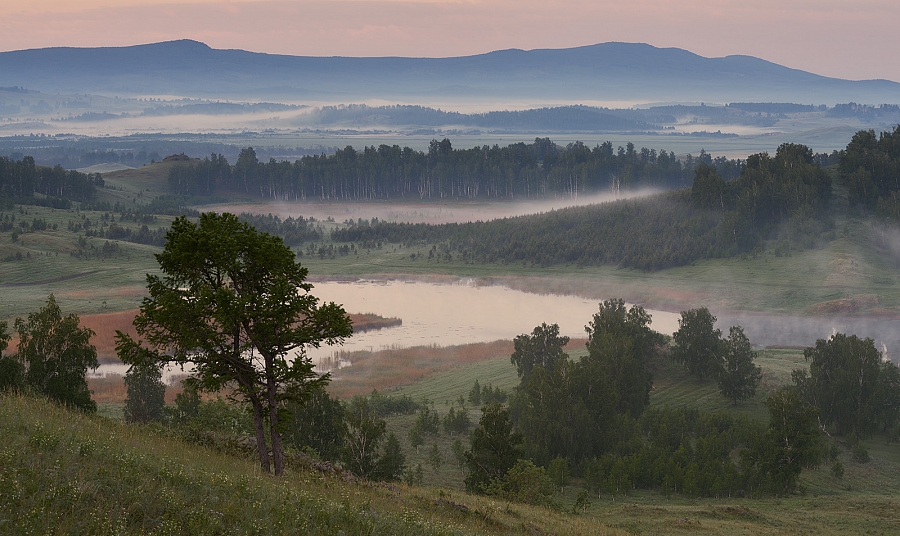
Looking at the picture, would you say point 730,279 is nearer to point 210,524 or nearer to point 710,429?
point 710,429

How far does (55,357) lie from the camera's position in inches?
1615

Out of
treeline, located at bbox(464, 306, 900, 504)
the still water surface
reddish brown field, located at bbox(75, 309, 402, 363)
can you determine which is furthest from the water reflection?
treeline, located at bbox(464, 306, 900, 504)

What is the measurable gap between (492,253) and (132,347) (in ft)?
439

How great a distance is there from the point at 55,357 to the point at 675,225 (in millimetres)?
130611

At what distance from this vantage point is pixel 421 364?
283ft

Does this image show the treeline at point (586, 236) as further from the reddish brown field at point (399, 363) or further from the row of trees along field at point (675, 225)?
the reddish brown field at point (399, 363)

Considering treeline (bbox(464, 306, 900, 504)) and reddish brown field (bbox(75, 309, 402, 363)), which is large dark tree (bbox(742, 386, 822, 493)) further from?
reddish brown field (bbox(75, 309, 402, 363))

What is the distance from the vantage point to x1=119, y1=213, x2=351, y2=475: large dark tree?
2809cm

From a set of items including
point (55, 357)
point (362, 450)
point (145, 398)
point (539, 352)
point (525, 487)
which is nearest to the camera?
point (55, 357)

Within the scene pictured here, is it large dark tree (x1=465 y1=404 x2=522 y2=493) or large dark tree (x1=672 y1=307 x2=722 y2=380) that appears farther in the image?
large dark tree (x1=672 y1=307 x2=722 y2=380)

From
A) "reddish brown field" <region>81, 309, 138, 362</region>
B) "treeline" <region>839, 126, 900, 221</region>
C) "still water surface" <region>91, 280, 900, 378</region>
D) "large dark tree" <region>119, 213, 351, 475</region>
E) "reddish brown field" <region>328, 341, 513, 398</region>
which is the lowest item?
"reddish brown field" <region>328, 341, 513, 398</region>

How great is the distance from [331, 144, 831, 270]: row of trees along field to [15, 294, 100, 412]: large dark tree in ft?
384

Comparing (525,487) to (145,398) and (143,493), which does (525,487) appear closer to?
(145,398)

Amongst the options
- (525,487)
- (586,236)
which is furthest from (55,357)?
(586,236)
